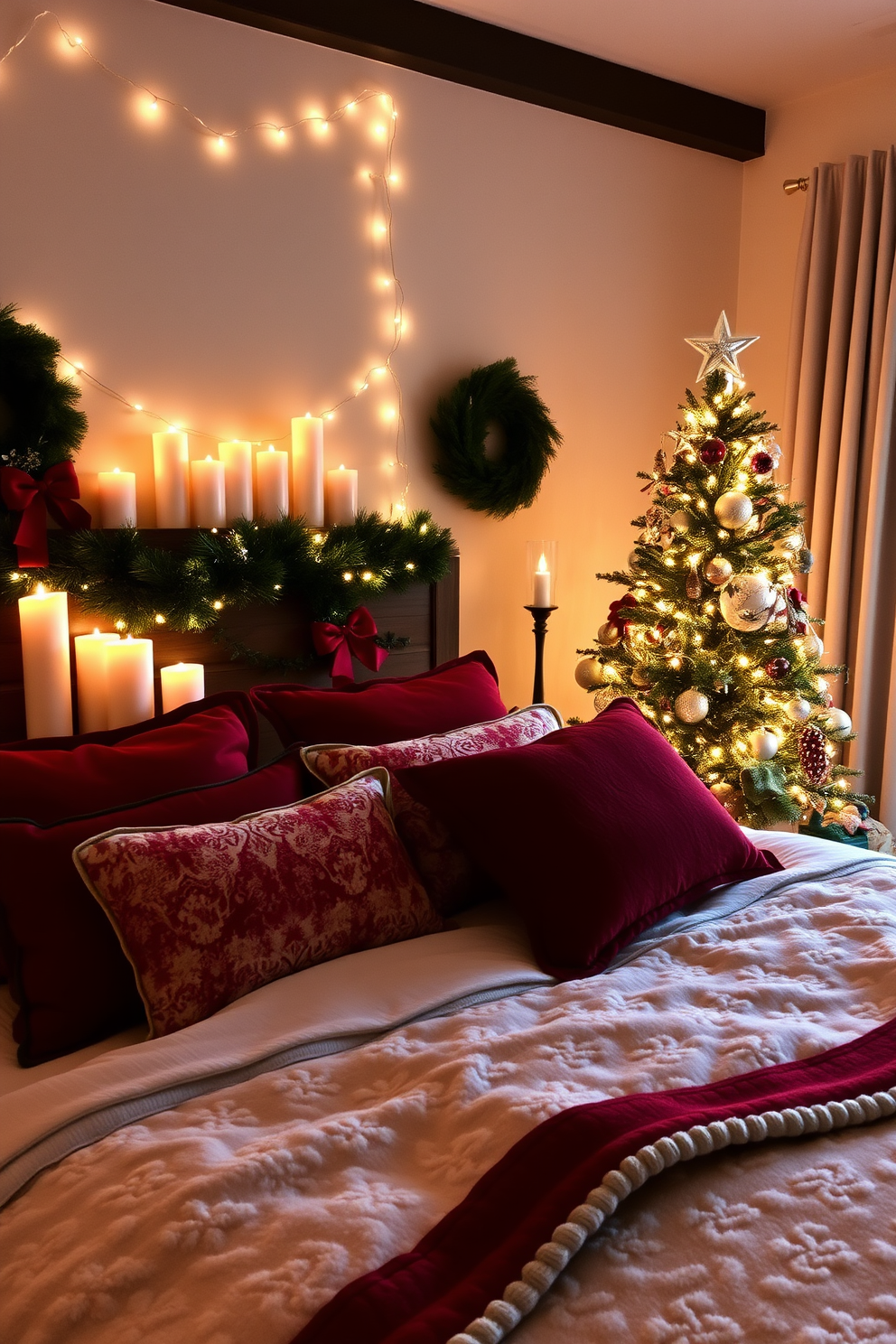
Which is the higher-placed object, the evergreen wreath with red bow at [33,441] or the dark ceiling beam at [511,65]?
the dark ceiling beam at [511,65]

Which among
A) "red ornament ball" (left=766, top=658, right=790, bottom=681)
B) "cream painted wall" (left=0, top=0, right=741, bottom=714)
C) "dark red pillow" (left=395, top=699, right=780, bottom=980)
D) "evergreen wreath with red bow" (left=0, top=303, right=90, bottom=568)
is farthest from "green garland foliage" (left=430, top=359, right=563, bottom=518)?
"dark red pillow" (left=395, top=699, right=780, bottom=980)

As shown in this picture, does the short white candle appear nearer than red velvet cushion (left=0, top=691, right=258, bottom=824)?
No

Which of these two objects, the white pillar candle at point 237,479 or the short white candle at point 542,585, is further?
the short white candle at point 542,585

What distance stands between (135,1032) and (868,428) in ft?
9.43

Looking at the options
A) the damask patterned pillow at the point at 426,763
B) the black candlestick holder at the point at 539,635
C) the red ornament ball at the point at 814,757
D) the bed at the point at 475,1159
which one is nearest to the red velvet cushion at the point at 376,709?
the damask patterned pillow at the point at 426,763

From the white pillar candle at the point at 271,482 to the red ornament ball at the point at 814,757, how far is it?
1510 millimetres

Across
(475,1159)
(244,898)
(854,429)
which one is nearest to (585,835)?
(244,898)

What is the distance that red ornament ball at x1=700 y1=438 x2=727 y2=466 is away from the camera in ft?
9.28

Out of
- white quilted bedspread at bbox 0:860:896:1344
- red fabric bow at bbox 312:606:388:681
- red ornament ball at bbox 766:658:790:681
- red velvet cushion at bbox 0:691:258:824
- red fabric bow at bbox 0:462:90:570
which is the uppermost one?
red fabric bow at bbox 0:462:90:570

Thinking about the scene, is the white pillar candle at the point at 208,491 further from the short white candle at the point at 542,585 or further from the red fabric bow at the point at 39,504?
the short white candle at the point at 542,585

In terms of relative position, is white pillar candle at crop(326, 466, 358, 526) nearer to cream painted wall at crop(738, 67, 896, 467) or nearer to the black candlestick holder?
the black candlestick holder

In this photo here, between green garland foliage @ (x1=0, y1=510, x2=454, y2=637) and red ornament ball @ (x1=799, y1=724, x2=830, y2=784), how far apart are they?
1097 mm

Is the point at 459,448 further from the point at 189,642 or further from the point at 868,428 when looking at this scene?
the point at 868,428

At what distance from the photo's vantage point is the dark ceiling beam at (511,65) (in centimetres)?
261
